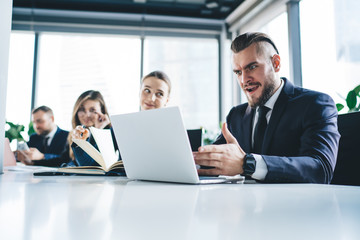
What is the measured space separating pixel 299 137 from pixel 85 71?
13.3ft

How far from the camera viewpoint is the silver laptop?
2.88ft

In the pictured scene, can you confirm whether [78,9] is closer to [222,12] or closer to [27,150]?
[222,12]

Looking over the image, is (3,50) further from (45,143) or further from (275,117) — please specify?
(45,143)

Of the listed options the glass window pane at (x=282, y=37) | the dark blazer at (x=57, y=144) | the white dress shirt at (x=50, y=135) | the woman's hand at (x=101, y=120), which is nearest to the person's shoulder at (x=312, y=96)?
the woman's hand at (x=101, y=120)

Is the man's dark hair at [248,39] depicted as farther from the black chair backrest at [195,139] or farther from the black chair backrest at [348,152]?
the black chair backrest at [195,139]

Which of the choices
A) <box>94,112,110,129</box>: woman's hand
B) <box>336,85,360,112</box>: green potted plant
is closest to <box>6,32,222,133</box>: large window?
<box>94,112,110,129</box>: woman's hand

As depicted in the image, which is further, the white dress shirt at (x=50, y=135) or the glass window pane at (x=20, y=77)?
the glass window pane at (x=20, y=77)

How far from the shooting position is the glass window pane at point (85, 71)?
4746mm

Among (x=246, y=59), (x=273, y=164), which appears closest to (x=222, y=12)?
A: (x=246, y=59)

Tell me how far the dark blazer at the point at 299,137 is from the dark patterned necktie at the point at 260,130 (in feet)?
0.24

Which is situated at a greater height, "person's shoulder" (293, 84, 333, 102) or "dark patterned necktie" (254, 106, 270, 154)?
"person's shoulder" (293, 84, 333, 102)

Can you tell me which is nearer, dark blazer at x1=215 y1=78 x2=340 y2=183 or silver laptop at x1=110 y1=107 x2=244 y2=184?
silver laptop at x1=110 y1=107 x2=244 y2=184

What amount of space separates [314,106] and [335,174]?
346mm

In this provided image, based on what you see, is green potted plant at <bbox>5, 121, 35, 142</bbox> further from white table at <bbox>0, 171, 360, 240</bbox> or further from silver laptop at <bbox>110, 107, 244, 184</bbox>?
white table at <bbox>0, 171, 360, 240</bbox>
